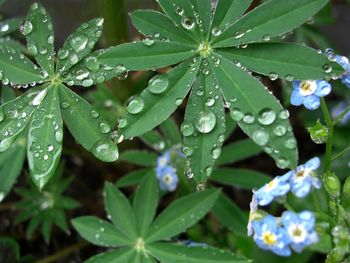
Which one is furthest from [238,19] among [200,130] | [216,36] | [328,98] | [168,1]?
[328,98]

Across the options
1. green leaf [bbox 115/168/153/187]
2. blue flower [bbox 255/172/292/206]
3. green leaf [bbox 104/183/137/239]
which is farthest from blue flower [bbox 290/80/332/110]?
green leaf [bbox 115/168/153/187]

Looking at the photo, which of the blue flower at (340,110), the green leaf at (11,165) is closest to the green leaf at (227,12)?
the green leaf at (11,165)

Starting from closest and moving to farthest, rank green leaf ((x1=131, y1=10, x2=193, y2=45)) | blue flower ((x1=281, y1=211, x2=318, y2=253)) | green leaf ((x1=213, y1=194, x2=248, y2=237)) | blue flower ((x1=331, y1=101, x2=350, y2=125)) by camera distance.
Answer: blue flower ((x1=281, y1=211, x2=318, y2=253)) → green leaf ((x1=131, y1=10, x2=193, y2=45)) → green leaf ((x1=213, y1=194, x2=248, y2=237)) → blue flower ((x1=331, y1=101, x2=350, y2=125))

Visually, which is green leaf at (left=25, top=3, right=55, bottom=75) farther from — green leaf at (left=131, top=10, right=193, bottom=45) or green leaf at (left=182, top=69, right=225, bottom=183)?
green leaf at (left=182, top=69, right=225, bottom=183)

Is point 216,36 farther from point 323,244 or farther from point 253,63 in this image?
point 323,244

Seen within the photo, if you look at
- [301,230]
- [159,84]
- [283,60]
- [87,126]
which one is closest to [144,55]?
[159,84]

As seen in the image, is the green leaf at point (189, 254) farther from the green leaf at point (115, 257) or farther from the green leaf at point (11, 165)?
the green leaf at point (11, 165)

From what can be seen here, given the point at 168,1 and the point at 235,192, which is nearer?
the point at 168,1

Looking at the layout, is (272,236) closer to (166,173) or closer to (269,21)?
(269,21)
